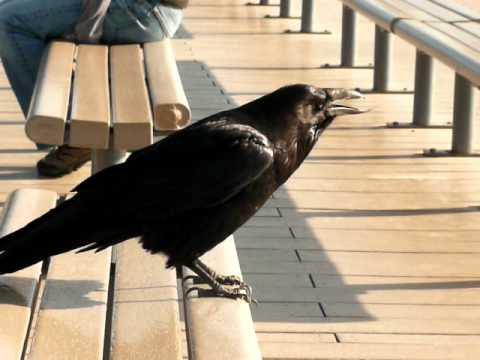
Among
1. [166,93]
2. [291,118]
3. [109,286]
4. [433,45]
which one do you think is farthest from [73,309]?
[433,45]

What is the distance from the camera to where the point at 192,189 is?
3031 mm

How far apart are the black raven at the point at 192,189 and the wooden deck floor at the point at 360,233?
33.7 inches

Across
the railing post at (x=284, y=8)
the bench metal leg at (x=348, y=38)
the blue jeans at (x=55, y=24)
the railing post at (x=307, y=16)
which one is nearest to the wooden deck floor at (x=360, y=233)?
the bench metal leg at (x=348, y=38)

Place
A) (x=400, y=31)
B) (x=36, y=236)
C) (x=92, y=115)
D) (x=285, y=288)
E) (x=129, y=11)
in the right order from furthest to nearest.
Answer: (x=400, y=31) → (x=129, y=11) → (x=285, y=288) → (x=92, y=115) → (x=36, y=236)

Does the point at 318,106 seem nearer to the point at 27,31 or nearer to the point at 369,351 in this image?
the point at 369,351

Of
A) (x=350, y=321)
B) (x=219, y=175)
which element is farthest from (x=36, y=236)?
(x=350, y=321)

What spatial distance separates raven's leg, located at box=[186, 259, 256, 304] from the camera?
9.71 ft

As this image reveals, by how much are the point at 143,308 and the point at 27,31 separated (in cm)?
287

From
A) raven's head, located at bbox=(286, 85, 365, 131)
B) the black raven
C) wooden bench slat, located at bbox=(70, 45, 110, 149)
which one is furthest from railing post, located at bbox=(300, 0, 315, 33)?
the black raven

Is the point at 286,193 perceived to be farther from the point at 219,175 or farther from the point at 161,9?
the point at 219,175

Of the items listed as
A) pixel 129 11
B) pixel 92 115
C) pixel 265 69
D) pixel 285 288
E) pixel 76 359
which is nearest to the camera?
pixel 76 359

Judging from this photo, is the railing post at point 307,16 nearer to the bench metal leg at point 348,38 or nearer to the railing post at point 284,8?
the railing post at point 284,8

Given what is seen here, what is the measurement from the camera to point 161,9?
543 cm

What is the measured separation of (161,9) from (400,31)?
1.19 m
